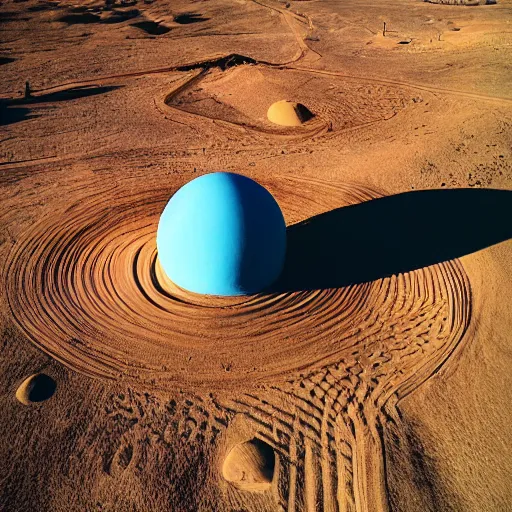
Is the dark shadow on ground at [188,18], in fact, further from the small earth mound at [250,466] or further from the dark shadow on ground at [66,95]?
the small earth mound at [250,466]

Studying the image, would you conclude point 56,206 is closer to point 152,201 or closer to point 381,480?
point 152,201

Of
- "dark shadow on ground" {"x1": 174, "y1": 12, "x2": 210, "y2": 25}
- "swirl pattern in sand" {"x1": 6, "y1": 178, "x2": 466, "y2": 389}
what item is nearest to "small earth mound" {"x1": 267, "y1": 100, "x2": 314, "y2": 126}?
"swirl pattern in sand" {"x1": 6, "y1": 178, "x2": 466, "y2": 389}

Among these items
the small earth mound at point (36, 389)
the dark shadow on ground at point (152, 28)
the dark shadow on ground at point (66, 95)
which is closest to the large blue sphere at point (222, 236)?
the small earth mound at point (36, 389)

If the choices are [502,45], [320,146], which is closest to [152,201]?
[320,146]

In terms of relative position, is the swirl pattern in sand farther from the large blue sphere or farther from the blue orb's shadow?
the large blue sphere

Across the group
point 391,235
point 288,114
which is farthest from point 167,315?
point 288,114
